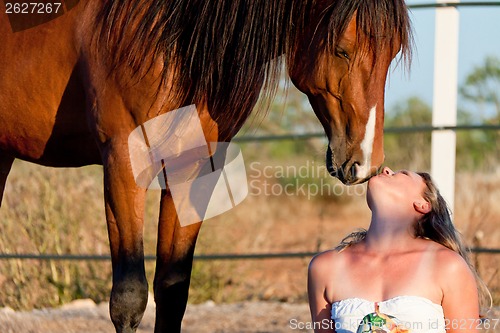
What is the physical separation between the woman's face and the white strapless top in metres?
0.25

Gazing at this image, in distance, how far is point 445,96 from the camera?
4.27 m

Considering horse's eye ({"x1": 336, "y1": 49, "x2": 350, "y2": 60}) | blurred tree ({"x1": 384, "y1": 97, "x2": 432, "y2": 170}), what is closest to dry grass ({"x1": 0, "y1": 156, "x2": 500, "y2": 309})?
blurred tree ({"x1": 384, "y1": 97, "x2": 432, "y2": 170})

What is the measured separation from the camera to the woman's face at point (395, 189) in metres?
2.05

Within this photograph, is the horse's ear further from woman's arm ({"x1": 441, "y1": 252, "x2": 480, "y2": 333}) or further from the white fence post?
the white fence post

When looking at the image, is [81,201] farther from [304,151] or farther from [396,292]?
[304,151]

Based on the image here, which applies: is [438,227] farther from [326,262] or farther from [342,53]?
[342,53]

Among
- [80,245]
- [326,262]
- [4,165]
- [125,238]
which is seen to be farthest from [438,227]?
[80,245]

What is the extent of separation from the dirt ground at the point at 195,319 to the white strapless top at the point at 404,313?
1.50 m

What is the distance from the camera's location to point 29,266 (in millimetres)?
4777

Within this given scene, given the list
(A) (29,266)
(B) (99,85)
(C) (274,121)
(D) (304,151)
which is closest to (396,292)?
(B) (99,85)

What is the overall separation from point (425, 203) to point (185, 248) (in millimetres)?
993

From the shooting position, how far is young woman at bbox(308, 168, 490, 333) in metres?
1.93

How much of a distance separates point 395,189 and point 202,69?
29.1 inches

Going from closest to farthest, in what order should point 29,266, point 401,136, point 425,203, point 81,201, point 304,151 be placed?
point 425,203, point 29,266, point 81,201, point 401,136, point 304,151
